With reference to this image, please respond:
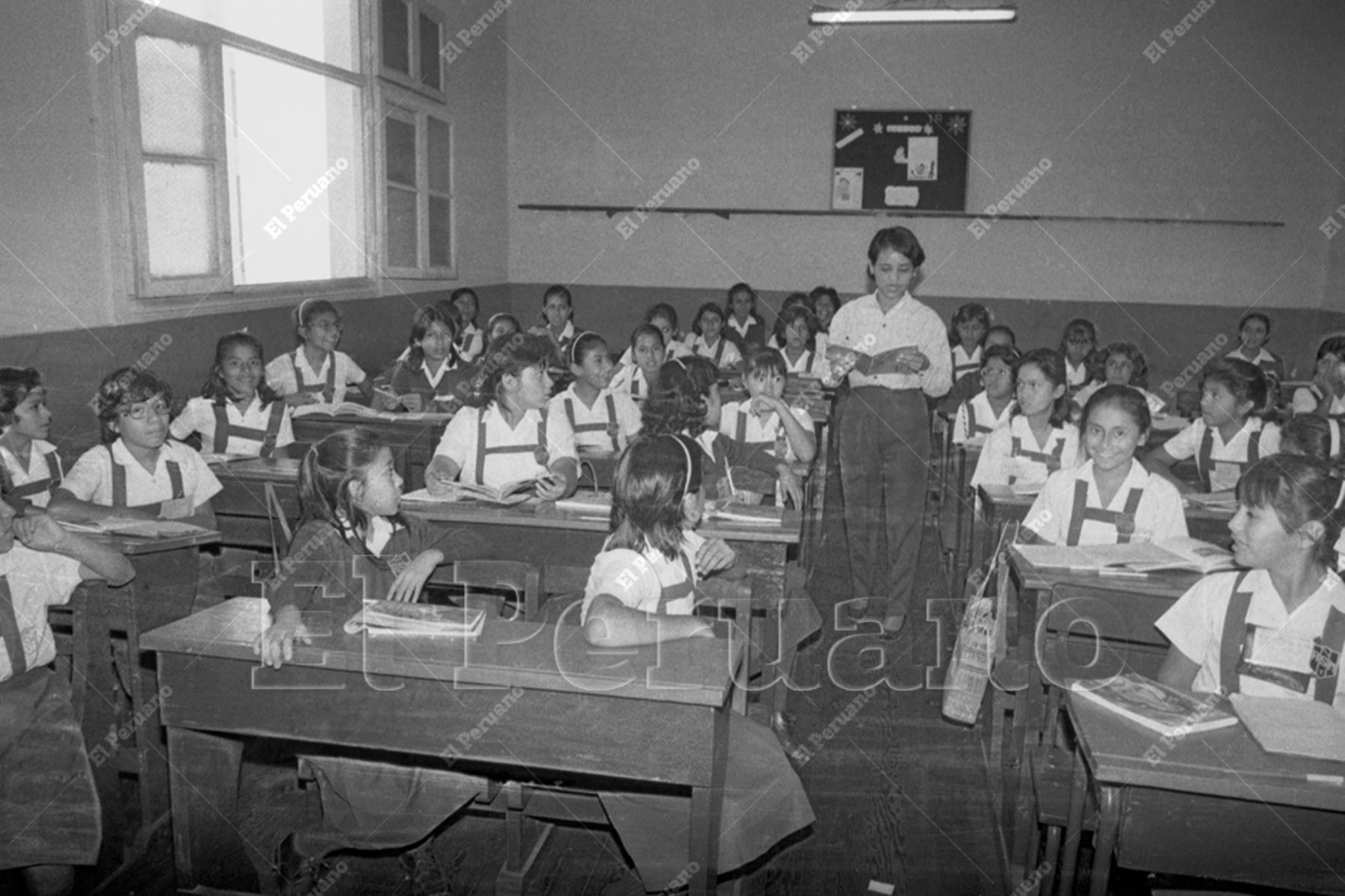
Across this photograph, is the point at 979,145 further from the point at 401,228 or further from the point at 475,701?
the point at 475,701

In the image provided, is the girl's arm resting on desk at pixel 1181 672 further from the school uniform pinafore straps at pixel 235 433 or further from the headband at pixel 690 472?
the school uniform pinafore straps at pixel 235 433

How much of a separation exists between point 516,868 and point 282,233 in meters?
4.77

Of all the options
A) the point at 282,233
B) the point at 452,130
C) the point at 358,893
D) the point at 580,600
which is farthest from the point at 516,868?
the point at 452,130

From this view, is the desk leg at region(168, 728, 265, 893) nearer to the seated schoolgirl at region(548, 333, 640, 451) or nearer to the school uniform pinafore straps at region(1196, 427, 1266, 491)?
the seated schoolgirl at region(548, 333, 640, 451)

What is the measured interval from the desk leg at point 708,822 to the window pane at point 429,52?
6452mm

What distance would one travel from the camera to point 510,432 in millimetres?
3430

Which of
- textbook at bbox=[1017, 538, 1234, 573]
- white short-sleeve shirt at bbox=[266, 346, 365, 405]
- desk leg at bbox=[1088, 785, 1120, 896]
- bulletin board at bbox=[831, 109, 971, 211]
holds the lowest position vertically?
desk leg at bbox=[1088, 785, 1120, 896]

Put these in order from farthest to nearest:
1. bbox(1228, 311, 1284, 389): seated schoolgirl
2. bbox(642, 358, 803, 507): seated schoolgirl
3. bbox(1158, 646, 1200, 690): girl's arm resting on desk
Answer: bbox(1228, 311, 1284, 389): seated schoolgirl → bbox(642, 358, 803, 507): seated schoolgirl → bbox(1158, 646, 1200, 690): girl's arm resting on desk

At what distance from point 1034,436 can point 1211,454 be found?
2.36 feet

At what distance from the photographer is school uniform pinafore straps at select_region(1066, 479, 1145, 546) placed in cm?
278

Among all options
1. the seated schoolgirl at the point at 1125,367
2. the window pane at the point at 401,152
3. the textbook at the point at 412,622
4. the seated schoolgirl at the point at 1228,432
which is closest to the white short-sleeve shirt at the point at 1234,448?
the seated schoolgirl at the point at 1228,432

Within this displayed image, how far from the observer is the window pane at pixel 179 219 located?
4469 mm

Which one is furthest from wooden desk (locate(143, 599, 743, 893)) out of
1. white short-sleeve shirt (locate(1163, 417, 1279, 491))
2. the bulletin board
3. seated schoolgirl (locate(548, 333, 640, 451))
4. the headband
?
the bulletin board

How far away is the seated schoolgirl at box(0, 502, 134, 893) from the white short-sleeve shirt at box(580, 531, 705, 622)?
1.03 metres
